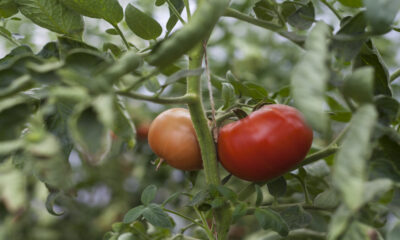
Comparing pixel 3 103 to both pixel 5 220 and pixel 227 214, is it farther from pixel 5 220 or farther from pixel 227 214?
pixel 227 214

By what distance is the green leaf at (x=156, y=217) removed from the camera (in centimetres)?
60

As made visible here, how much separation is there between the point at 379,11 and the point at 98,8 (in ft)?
1.27

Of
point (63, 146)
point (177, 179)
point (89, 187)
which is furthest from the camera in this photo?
point (89, 187)

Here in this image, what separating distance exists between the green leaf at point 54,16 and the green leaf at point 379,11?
42 centimetres

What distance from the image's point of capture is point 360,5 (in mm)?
603

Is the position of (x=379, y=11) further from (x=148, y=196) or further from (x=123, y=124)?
(x=148, y=196)

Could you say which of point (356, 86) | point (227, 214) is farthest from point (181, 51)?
point (227, 214)

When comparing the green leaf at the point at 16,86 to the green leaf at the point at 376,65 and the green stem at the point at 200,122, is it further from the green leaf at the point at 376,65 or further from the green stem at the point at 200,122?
the green leaf at the point at 376,65

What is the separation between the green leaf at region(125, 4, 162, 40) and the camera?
604 millimetres

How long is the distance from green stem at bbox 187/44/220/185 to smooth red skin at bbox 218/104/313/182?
0.02m

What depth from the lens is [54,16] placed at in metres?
0.62

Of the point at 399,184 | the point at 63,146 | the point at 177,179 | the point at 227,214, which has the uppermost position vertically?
the point at 399,184

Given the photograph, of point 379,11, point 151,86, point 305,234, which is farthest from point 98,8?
point 305,234

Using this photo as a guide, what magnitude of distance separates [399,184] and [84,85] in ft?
1.02
